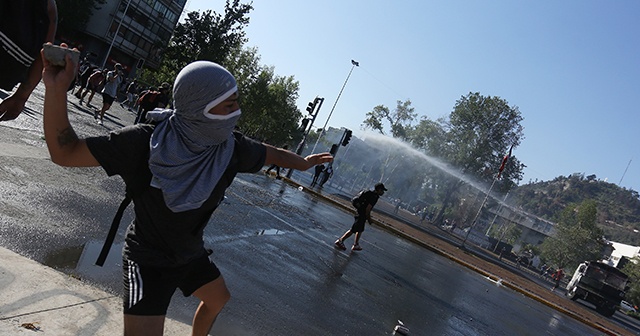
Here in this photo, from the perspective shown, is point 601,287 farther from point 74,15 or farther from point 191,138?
point 74,15

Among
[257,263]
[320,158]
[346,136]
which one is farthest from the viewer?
[346,136]

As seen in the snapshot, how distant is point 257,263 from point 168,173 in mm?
4612

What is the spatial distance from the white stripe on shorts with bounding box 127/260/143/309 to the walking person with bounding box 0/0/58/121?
0.86 metres

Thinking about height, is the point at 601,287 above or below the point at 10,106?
below

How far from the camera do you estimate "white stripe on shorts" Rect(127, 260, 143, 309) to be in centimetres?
216

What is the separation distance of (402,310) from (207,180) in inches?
226

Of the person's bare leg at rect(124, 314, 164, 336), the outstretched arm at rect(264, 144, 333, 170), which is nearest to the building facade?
the outstretched arm at rect(264, 144, 333, 170)

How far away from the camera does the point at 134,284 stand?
218cm

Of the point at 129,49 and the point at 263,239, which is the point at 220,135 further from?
the point at 129,49

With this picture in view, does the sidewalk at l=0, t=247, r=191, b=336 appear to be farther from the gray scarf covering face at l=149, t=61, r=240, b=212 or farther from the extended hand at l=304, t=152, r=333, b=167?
the extended hand at l=304, t=152, r=333, b=167

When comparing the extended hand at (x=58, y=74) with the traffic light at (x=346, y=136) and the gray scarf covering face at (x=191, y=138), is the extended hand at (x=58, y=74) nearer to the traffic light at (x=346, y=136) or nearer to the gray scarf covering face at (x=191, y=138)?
the gray scarf covering face at (x=191, y=138)

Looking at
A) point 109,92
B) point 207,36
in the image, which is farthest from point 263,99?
point 109,92

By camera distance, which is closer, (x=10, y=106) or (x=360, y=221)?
(x=10, y=106)

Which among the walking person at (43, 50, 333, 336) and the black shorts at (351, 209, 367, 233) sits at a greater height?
the walking person at (43, 50, 333, 336)
